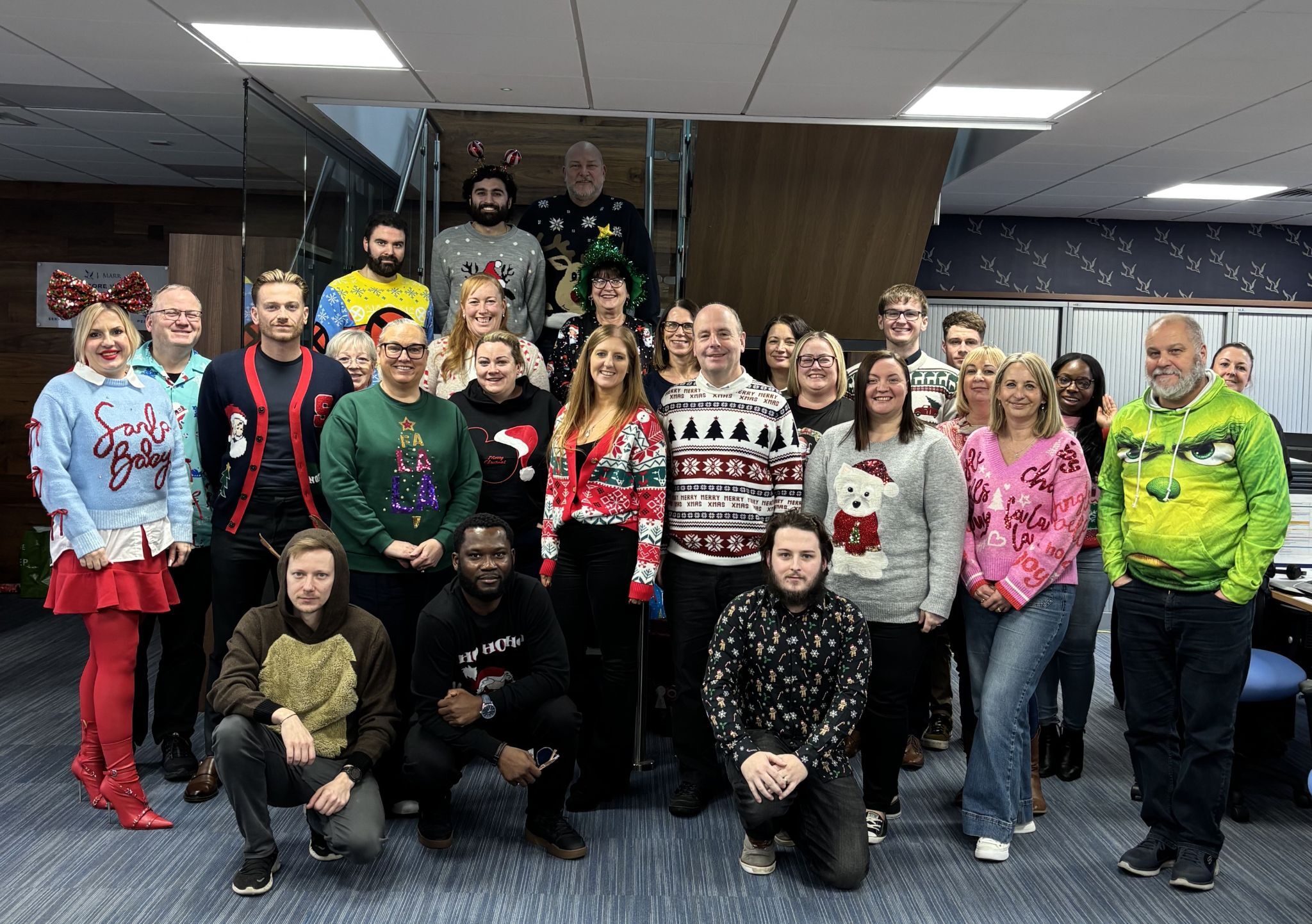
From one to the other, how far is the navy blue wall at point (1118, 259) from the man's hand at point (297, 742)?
22.3 feet

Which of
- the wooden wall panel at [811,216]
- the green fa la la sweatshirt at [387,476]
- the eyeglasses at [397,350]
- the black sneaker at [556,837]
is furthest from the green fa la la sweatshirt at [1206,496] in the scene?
the wooden wall panel at [811,216]

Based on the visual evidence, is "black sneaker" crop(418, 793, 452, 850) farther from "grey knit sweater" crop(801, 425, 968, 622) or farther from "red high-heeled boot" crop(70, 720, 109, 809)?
"grey knit sweater" crop(801, 425, 968, 622)

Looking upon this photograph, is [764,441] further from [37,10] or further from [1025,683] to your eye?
[37,10]

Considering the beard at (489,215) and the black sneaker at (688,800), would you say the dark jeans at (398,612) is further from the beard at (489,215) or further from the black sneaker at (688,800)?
the beard at (489,215)

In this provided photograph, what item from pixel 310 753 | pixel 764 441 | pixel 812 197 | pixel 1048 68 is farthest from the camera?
pixel 812 197

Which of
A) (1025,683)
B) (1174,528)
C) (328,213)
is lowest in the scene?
(1025,683)

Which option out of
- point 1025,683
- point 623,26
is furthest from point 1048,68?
point 1025,683

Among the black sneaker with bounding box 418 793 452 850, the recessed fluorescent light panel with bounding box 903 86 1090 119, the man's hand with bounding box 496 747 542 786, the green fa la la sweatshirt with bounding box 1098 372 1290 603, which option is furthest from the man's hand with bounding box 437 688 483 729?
the recessed fluorescent light panel with bounding box 903 86 1090 119

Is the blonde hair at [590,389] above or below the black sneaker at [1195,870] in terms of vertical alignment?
above

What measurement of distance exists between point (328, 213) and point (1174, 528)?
162 inches

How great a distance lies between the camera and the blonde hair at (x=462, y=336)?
379 centimetres

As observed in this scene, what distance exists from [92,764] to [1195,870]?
335 cm

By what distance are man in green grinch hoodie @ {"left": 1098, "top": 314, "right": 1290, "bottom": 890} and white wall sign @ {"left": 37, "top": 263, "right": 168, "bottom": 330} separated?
268 inches

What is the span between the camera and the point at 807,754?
112 inches
